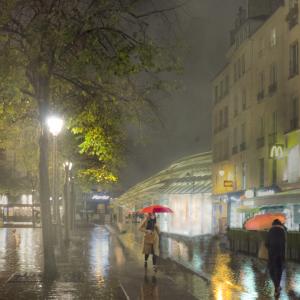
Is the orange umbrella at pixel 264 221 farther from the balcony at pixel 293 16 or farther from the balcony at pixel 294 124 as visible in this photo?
the balcony at pixel 293 16

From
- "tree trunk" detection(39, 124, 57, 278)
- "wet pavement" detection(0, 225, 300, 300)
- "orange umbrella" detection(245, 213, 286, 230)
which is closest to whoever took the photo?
"wet pavement" detection(0, 225, 300, 300)

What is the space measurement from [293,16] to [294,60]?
2482 millimetres

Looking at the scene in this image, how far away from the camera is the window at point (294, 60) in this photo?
37.8 metres

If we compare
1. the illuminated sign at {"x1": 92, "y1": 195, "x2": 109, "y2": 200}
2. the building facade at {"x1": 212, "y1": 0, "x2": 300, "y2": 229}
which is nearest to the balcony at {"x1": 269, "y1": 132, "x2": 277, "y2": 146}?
the building facade at {"x1": 212, "y1": 0, "x2": 300, "y2": 229}

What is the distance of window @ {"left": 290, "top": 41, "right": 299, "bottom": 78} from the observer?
3778cm

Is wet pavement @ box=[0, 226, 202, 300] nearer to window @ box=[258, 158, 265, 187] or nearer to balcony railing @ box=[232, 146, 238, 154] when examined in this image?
window @ box=[258, 158, 265, 187]

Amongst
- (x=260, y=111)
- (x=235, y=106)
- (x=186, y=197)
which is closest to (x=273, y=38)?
(x=260, y=111)

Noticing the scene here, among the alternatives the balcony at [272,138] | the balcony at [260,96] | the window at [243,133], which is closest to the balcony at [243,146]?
the window at [243,133]

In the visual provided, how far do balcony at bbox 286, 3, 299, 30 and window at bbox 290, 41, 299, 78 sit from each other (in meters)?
1.16

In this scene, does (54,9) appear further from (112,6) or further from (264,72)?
(264,72)

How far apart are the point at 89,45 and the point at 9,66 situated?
6.81ft

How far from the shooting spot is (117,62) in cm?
1641

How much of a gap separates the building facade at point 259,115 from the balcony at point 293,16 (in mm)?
23

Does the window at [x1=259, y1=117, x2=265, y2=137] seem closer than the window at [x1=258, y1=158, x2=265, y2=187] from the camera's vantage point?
No
